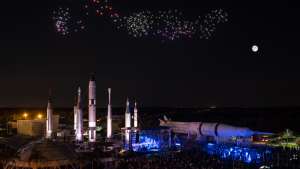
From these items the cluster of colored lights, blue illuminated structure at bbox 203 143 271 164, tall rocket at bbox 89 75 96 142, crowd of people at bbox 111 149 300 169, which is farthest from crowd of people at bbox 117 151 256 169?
tall rocket at bbox 89 75 96 142

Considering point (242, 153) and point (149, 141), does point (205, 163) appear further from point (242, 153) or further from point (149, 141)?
point (149, 141)

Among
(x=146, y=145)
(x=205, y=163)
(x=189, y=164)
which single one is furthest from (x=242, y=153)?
(x=146, y=145)

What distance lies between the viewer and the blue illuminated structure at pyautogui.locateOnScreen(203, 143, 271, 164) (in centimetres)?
5068

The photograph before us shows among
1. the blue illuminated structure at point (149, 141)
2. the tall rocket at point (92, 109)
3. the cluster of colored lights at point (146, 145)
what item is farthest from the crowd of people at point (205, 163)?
the tall rocket at point (92, 109)

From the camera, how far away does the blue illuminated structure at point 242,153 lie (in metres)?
50.7

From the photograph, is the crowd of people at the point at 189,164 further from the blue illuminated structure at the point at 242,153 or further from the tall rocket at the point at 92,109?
the tall rocket at the point at 92,109

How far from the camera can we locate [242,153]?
54781mm

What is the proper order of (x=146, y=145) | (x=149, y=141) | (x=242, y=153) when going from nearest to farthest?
1. (x=242, y=153)
2. (x=146, y=145)
3. (x=149, y=141)

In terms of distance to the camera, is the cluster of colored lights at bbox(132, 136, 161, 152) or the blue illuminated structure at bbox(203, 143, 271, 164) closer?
the blue illuminated structure at bbox(203, 143, 271, 164)

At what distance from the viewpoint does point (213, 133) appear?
78.1m

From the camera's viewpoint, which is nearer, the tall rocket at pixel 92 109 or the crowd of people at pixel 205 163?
the crowd of people at pixel 205 163

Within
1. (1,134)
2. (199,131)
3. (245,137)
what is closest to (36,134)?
(1,134)

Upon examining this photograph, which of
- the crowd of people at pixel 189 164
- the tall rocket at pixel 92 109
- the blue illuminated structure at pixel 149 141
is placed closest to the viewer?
the crowd of people at pixel 189 164

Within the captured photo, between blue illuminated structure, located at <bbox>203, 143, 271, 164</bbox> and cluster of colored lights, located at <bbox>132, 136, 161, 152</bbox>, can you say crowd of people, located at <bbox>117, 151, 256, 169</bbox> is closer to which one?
blue illuminated structure, located at <bbox>203, 143, 271, 164</bbox>
